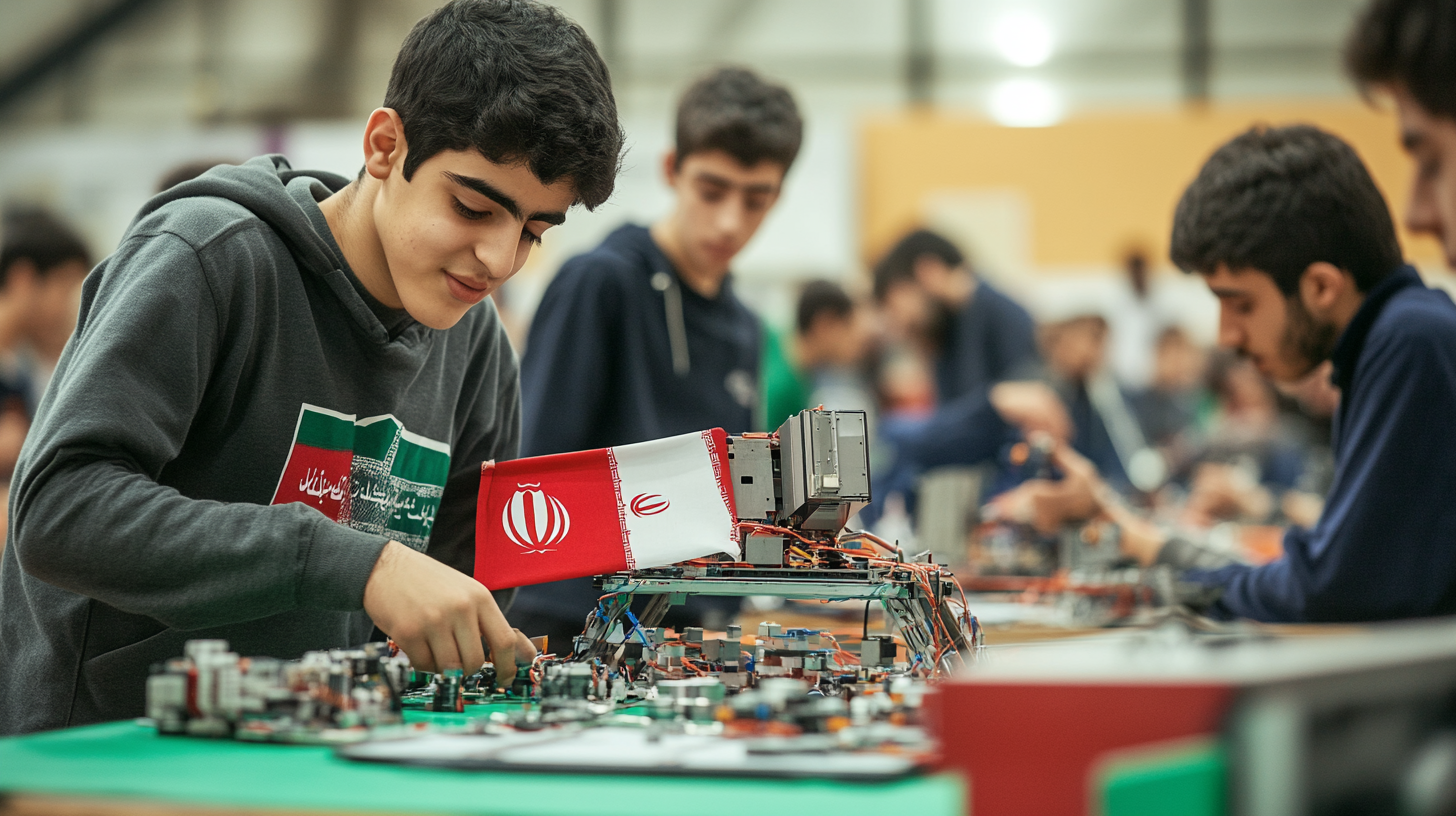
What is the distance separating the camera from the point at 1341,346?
2.31 m

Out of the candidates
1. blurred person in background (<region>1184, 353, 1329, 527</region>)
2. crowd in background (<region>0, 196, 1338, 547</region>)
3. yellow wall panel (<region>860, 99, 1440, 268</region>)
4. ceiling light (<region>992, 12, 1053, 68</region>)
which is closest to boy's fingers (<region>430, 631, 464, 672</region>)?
crowd in background (<region>0, 196, 1338, 547</region>)

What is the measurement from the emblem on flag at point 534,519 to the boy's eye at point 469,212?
0.37 m

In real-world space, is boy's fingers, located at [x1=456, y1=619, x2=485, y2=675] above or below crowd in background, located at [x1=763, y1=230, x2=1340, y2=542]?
below

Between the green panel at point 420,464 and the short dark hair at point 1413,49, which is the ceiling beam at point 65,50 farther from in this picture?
the short dark hair at point 1413,49

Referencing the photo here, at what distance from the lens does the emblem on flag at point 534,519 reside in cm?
163

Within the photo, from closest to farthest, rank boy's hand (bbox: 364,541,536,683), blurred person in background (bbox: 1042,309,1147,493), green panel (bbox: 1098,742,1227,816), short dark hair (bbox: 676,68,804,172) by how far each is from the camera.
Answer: green panel (bbox: 1098,742,1227,816) < boy's hand (bbox: 364,541,536,683) < short dark hair (bbox: 676,68,804,172) < blurred person in background (bbox: 1042,309,1147,493)

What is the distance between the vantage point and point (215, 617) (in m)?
1.36

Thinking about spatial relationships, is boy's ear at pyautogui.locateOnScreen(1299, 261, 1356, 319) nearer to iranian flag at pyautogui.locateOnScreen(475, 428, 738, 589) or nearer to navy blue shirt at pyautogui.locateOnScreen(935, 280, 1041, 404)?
iranian flag at pyautogui.locateOnScreen(475, 428, 738, 589)

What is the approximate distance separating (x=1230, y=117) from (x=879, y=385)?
205 inches

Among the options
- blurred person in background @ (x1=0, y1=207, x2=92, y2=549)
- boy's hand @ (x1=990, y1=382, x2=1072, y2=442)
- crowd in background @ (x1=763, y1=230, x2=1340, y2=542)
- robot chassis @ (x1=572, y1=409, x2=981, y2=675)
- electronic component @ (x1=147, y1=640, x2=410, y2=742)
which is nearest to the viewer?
electronic component @ (x1=147, y1=640, x2=410, y2=742)

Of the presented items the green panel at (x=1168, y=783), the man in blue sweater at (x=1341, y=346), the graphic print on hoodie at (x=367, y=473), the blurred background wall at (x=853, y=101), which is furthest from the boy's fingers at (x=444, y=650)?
the blurred background wall at (x=853, y=101)

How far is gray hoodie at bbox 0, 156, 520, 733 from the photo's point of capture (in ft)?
4.35

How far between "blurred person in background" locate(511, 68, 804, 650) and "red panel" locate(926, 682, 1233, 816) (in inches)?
73.1

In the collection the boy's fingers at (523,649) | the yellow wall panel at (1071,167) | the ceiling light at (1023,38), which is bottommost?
the boy's fingers at (523,649)
